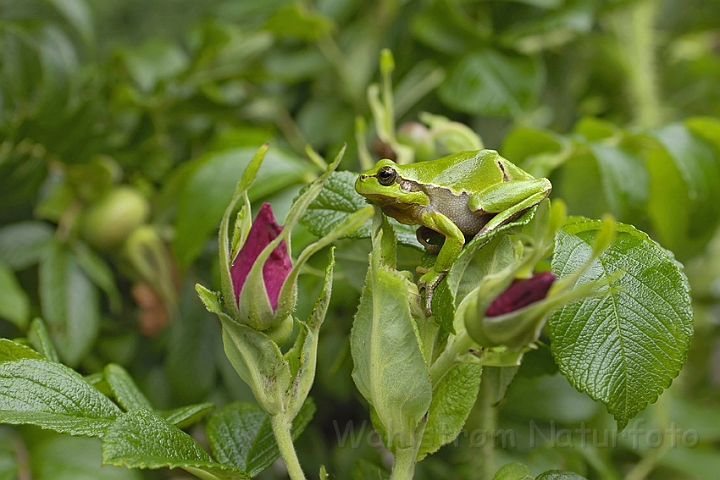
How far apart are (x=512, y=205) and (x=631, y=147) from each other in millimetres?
285

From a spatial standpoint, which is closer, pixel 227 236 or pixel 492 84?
pixel 227 236

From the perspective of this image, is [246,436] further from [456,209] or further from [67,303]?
[67,303]

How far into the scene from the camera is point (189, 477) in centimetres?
69

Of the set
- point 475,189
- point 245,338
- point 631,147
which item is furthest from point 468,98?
point 245,338

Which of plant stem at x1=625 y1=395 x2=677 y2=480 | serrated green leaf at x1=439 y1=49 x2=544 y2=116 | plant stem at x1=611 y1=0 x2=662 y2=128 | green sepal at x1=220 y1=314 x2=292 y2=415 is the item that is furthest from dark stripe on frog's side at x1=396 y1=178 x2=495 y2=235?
plant stem at x1=611 y1=0 x2=662 y2=128

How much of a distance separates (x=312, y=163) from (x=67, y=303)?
0.93 feet

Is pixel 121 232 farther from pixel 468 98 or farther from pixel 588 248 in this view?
pixel 588 248

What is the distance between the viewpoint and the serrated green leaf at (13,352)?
1.00 feet

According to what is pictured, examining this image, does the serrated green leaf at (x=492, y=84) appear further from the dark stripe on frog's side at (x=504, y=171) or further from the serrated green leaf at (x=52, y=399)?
the serrated green leaf at (x=52, y=399)

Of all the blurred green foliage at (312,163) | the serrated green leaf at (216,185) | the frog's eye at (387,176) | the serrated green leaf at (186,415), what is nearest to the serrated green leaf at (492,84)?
the blurred green foliage at (312,163)

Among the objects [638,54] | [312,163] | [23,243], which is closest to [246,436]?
[312,163]

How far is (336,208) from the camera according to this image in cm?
37

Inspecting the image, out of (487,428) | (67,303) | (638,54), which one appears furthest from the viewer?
(638,54)

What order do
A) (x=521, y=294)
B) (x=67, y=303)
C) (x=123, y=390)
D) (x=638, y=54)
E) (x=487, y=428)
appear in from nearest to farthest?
1. (x=521, y=294)
2. (x=123, y=390)
3. (x=487, y=428)
4. (x=67, y=303)
5. (x=638, y=54)
